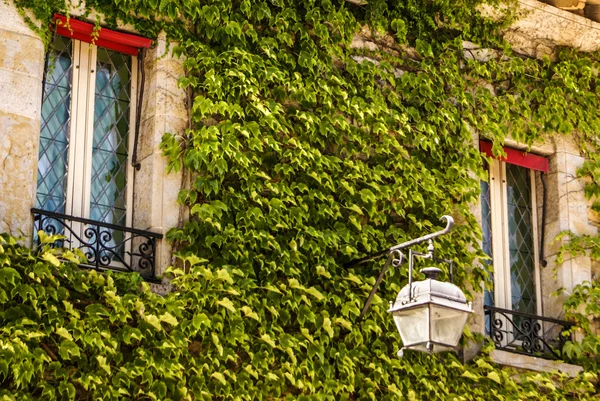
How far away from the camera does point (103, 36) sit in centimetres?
870

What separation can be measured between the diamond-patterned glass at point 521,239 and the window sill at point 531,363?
2.05 feet

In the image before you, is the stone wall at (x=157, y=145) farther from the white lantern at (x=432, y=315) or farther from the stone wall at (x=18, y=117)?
the white lantern at (x=432, y=315)

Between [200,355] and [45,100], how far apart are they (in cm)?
195

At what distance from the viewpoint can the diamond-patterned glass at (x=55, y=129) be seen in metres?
8.38

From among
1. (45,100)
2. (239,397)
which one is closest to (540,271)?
(239,397)

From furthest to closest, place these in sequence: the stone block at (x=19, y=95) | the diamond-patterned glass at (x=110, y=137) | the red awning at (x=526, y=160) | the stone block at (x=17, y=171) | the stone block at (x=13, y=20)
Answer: the red awning at (x=526, y=160) → the diamond-patterned glass at (x=110, y=137) → the stone block at (x=13, y=20) → the stone block at (x=19, y=95) → the stone block at (x=17, y=171)

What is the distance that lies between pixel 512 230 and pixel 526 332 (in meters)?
0.91

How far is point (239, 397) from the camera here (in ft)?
26.3

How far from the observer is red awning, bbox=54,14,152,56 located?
855cm

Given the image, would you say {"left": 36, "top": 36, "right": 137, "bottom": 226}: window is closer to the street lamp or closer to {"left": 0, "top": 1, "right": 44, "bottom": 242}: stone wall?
{"left": 0, "top": 1, "right": 44, "bottom": 242}: stone wall

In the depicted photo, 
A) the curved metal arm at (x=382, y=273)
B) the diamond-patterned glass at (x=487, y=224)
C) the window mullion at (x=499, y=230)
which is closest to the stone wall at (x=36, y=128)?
the curved metal arm at (x=382, y=273)

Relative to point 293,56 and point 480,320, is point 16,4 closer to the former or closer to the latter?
point 293,56

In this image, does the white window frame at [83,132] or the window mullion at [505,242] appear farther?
the window mullion at [505,242]

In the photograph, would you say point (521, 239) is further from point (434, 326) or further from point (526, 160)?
point (434, 326)
